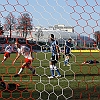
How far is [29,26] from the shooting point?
4.27 meters

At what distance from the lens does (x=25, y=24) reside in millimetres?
4273

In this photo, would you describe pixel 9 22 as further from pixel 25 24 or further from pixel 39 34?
pixel 39 34

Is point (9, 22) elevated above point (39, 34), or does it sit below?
above

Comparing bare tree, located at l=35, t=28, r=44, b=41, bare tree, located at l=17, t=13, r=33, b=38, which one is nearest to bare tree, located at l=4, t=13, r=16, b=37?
bare tree, located at l=17, t=13, r=33, b=38

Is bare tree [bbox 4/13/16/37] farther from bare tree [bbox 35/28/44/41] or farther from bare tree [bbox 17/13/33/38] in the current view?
bare tree [bbox 35/28/44/41]

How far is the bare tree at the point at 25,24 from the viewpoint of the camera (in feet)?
13.9

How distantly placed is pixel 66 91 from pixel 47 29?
7.85ft

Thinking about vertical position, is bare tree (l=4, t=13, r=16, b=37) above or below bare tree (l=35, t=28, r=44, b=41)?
above

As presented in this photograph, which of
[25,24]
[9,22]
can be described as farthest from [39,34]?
[9,22]

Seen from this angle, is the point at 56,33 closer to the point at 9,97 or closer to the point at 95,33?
the point at 95,33

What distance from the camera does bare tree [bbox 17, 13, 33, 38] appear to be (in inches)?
167

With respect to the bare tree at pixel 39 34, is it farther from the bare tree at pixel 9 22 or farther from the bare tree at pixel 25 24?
the bare tree at pixel 9 22

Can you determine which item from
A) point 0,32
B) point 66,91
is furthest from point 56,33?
point 66,91

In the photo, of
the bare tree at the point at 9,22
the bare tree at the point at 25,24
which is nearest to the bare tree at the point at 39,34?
the bare tree at the point at 25,24
